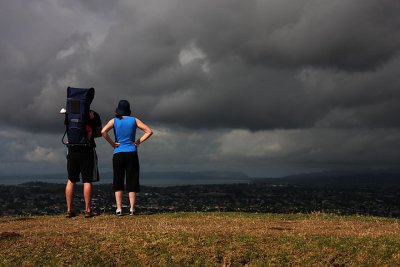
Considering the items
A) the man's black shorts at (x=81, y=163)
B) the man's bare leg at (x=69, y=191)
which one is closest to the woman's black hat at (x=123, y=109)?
the man's black shorts at (x=81, y=163)

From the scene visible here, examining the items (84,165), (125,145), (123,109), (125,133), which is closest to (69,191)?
(84,165)

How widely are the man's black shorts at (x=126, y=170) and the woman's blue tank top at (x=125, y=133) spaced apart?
18 centimetres

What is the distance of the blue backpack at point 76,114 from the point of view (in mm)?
14273

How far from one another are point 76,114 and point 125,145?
6.28ft

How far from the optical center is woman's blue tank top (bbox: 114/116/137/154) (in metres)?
14.5

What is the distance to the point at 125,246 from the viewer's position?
988cm

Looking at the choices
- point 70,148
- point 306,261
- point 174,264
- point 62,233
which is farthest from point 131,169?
point 306,261

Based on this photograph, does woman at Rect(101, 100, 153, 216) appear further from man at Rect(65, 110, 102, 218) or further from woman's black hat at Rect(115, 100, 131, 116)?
man at Rect(65, 110, 102, 218)

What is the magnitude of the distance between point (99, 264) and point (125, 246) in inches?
31.6

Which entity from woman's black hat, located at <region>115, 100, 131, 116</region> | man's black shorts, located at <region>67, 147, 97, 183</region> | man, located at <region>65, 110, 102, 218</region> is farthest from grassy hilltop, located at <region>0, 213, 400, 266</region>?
woman's black hat, located at <region>115, 100, 131, 116</region>

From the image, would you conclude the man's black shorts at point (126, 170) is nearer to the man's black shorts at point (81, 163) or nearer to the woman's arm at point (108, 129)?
the woman's arm at point (108, 129)

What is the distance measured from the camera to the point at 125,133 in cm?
1455

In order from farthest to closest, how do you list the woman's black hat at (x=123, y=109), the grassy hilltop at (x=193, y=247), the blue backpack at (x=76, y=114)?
the woman's black hat at (x=123, y=109) < the blue backpack at (x=76, y=114) < the grassy hilltop at (x=193, y=247)

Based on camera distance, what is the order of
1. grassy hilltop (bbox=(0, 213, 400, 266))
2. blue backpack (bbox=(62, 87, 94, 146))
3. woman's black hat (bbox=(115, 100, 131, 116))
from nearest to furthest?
grassy hilltop (bbox=(0, 213, 400, 266)) → blue backpack (bbox=(62, 87, 94, 146)) → woman's black hat (bbox=(115, 100, 131, 116))
